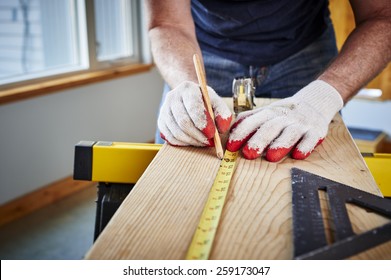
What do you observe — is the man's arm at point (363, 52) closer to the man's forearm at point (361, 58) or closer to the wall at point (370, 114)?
the man's forearm at point (361, 58)

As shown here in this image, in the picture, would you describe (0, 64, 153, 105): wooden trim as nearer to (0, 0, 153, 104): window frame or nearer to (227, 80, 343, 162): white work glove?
(0, 0, 153, 104): window frame

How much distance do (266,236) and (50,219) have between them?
2.78 m

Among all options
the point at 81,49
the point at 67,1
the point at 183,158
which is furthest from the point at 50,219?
the point at 183,158

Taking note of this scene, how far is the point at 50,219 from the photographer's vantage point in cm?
320

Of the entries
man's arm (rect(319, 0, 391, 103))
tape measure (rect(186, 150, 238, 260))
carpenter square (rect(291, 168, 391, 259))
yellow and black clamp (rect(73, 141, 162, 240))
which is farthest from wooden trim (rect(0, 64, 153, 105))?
carpenter square (rect(291, 168, 391, 259))

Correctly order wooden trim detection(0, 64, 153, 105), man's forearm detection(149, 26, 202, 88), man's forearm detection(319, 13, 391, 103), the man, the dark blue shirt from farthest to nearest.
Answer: wooden trim detection(0, 64, 153, 105)
the dark blue shirt
man's forearm detection(149, 26, 202, 88)
man's forearm detection(319, 13, 391, 103)
the man

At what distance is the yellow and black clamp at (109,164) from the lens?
3.50 ft

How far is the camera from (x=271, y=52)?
162 centimetres

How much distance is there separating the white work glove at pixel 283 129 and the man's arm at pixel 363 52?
191 mm

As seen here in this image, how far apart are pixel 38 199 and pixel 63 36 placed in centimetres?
126

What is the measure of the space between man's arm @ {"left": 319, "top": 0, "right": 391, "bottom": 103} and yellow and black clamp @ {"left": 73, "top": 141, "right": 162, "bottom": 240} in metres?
0.56

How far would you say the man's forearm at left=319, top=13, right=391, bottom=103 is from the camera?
51.2 inches

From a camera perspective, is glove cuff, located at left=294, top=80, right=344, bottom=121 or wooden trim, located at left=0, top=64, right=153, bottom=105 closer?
glove cuff, located at left=294, top=80, right=344, bottom=121

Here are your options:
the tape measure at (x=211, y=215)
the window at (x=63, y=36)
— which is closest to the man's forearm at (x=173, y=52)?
the tape measure at (x=211, y=215)
